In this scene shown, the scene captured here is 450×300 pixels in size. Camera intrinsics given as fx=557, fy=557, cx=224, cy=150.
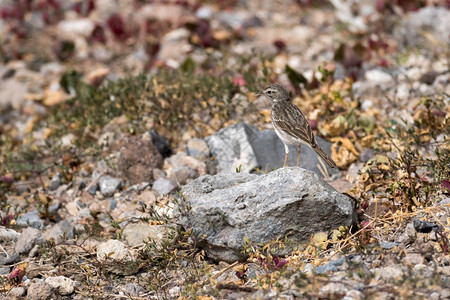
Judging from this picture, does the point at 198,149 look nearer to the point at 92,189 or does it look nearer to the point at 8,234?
the point at 92,189

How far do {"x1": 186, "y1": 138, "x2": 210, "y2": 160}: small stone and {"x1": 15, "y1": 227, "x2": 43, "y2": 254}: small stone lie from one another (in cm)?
213

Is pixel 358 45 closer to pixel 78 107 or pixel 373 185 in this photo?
pixel 373 185

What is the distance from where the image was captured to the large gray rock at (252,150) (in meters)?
6.65

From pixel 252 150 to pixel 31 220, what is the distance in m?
2.71

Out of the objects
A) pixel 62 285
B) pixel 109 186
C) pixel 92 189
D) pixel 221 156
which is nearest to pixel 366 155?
pixel 221 156

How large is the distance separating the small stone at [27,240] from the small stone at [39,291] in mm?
768

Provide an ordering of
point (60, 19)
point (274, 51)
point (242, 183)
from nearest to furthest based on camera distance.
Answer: point (242, 183)
point (274, 51)
point (60, 19)

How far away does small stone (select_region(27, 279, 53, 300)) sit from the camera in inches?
197

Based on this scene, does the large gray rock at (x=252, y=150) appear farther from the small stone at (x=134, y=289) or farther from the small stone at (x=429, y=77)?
→ the small stone at (x=429, y=77)

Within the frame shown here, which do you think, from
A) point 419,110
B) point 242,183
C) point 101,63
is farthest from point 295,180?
point 101,63

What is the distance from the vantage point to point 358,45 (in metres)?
8.87

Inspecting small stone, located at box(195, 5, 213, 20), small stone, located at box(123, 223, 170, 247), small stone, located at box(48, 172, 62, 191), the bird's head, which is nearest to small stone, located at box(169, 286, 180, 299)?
small stone, located at box(123, 223, 170, 247)

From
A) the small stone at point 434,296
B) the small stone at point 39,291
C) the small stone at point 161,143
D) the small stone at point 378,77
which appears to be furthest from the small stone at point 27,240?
the small stone at point 378,77

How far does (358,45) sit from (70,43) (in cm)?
583
